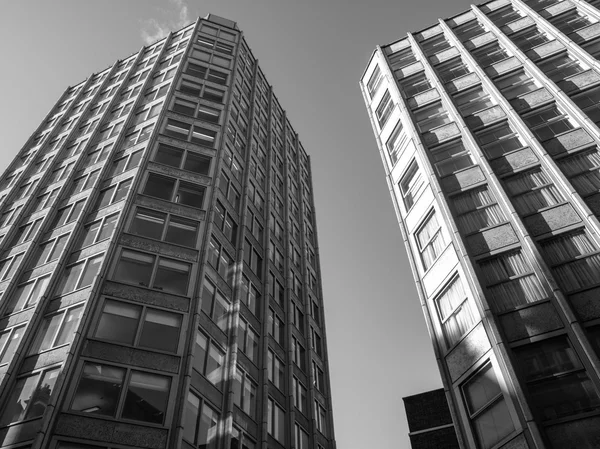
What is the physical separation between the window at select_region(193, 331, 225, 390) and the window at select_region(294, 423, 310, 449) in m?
7.70

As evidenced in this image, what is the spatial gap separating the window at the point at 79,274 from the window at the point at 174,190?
6.20 meters

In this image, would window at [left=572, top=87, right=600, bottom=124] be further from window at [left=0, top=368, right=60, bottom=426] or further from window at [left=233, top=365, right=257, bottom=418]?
window at [left=0, top=368, right=60, bottom=426]

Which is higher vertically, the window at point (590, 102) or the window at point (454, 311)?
the window at point (590, 102)

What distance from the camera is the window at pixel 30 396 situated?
2145 centimetres

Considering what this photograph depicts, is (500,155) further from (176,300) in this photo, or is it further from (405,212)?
(176,300)

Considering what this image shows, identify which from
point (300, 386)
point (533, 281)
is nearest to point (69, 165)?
point (300, 386)

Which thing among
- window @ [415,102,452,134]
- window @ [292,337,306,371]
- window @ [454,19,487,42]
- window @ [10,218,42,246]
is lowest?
window @ [292,337,306,371]

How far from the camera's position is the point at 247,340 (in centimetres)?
3150

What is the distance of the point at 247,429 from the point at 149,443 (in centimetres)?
738

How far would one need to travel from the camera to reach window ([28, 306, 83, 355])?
24250 mm

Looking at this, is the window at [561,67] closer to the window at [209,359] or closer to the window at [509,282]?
the window at [509,282]

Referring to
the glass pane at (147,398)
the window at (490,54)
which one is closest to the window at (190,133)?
the window at (490,54)

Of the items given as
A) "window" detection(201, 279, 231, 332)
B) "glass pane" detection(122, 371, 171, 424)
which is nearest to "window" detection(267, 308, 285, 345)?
"window" detection(201, 279, 231, 332)

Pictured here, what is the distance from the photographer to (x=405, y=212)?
92.5 ft
